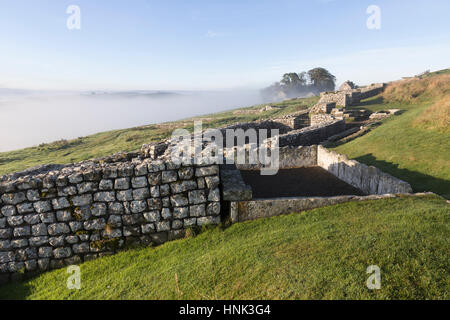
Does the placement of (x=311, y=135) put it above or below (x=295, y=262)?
above

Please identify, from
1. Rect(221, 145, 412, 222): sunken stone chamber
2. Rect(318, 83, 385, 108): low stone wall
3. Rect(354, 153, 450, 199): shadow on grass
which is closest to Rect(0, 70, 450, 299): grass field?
Rect(221, 145, 412, 222): sunken stone chamber

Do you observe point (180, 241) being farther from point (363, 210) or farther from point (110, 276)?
point (363, 210)

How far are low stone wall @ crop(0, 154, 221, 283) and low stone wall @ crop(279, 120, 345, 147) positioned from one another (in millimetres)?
11056

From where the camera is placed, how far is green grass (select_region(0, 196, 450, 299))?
13.6 feet

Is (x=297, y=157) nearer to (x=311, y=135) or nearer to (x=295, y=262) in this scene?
(x=311, y=135)

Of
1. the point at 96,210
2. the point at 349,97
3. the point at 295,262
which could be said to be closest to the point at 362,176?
the point at 295,262

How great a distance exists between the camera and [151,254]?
6371 mm

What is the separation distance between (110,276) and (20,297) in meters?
2.19

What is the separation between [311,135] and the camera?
18.8 meters

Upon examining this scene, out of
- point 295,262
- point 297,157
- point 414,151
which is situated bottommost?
point 295,262

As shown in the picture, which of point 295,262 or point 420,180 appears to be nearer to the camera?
point 295,262

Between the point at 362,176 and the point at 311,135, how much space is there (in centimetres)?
909
